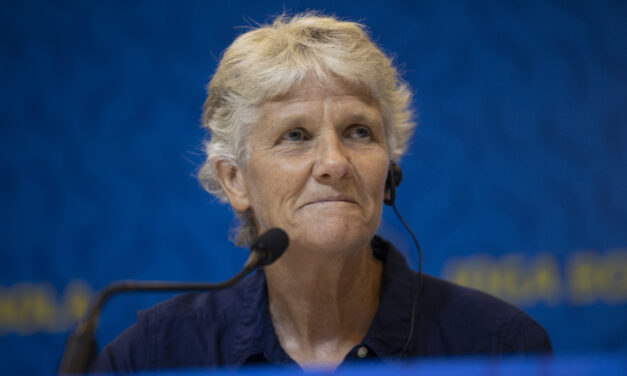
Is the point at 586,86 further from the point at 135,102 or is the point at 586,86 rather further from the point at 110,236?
the point at 110,236

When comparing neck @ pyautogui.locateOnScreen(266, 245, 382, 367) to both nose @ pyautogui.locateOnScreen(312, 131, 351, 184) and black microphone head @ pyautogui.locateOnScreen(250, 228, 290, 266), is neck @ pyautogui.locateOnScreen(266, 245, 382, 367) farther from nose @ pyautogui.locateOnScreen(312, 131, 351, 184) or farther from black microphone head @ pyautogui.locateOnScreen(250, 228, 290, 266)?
black microphone head @ pyautogui.locateOnScreen(250, 228, 290, 266)

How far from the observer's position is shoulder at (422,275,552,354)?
138 cm

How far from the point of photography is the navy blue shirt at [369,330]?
4.55 ft

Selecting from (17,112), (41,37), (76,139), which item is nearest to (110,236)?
(76,139)

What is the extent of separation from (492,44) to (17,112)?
6.95ft

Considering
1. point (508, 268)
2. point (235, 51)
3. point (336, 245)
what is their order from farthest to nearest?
point (508, 268), point (235, 51), point (336, 245)

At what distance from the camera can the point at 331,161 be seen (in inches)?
49.8

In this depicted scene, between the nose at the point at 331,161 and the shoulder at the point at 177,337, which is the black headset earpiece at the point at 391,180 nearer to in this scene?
the nose at the point at 331,161

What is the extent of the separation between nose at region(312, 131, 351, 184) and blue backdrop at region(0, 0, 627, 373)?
1343 mm

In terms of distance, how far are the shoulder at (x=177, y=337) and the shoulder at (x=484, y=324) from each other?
1.50 ft

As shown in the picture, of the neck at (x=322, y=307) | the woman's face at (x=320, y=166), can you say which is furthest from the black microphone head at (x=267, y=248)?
the neck at (x=322, y=307)

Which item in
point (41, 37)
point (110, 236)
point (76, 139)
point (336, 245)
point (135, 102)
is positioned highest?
point (41, 37)

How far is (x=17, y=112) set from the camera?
2680 mm

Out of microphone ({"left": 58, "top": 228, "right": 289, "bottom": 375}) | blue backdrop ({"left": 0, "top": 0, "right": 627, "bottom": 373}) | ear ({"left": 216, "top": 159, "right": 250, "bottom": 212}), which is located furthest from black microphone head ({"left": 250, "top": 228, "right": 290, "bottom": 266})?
blue backdrop ({"left": 0, "top": 0, "right": 627, "bottom": 373})
